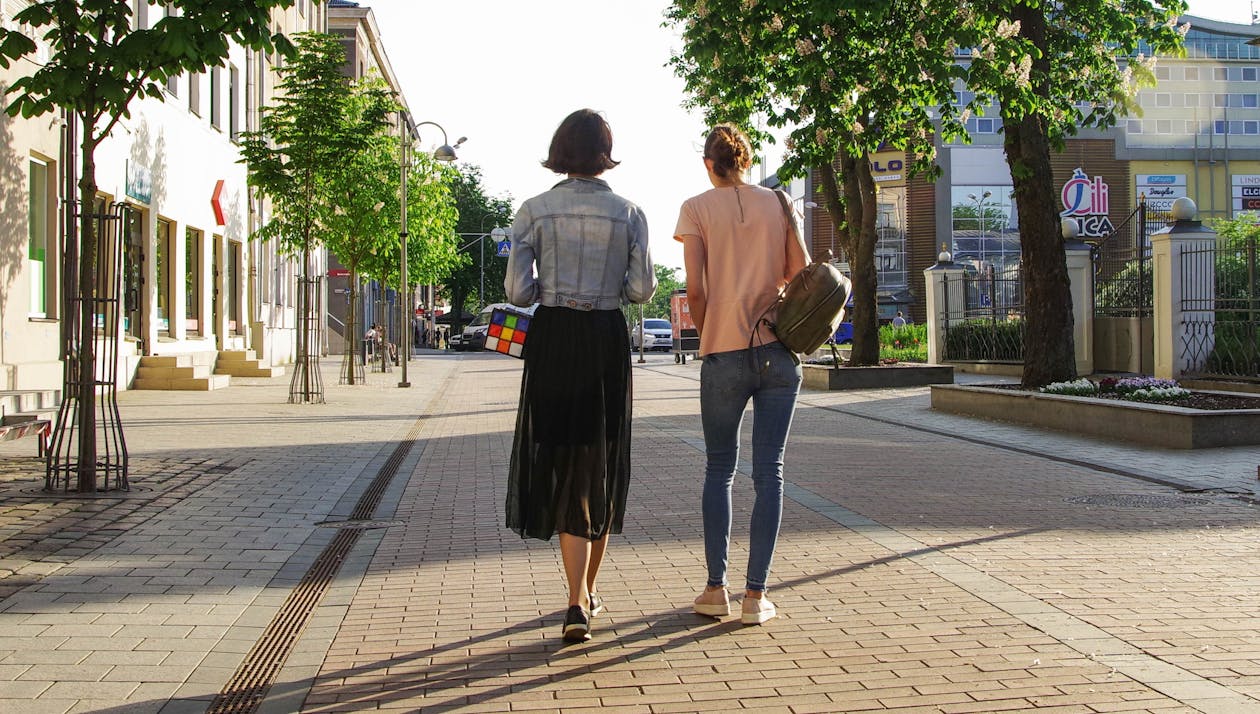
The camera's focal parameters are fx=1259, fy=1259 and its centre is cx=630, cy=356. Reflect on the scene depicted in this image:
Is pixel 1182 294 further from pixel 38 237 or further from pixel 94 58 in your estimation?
pixel 38 237

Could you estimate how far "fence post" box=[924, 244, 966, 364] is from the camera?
26.7m

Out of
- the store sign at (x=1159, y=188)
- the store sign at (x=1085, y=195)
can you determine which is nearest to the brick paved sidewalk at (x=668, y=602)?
the store sign at (x=1085, y=195)

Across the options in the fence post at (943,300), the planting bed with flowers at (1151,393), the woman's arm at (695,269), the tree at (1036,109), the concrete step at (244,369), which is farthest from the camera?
A: the concrete step at (244,369)

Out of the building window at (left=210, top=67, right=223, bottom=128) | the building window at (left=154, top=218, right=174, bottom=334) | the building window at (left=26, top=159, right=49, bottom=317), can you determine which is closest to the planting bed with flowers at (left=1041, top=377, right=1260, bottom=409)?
the building window at (left=26, top=159, right=49, bottom=317)

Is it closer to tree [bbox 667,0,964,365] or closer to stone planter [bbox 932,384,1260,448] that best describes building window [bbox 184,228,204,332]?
tree [bbox 667,0,964,365]

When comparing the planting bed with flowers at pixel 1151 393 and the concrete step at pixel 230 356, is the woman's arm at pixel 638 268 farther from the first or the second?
the concrete step at pixel 230 356

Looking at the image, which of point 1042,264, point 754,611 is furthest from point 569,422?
point 1042,264

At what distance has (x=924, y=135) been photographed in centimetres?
2014

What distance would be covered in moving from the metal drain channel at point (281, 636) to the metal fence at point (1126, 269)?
50.4 ft

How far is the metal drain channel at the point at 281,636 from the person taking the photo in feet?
13.1

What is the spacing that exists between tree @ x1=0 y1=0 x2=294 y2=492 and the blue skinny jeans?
4.40 m

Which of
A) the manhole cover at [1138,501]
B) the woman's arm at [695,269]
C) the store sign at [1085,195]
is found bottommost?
the manhole cover at [1138,501]

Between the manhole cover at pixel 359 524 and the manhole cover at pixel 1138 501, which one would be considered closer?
the manhole cover at pixel 359 524

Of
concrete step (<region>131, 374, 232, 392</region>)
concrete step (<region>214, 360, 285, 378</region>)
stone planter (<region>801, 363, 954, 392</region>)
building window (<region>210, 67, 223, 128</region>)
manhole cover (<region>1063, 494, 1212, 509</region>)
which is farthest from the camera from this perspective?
concrete step (<region>214, 360, 285, 378</region>)
